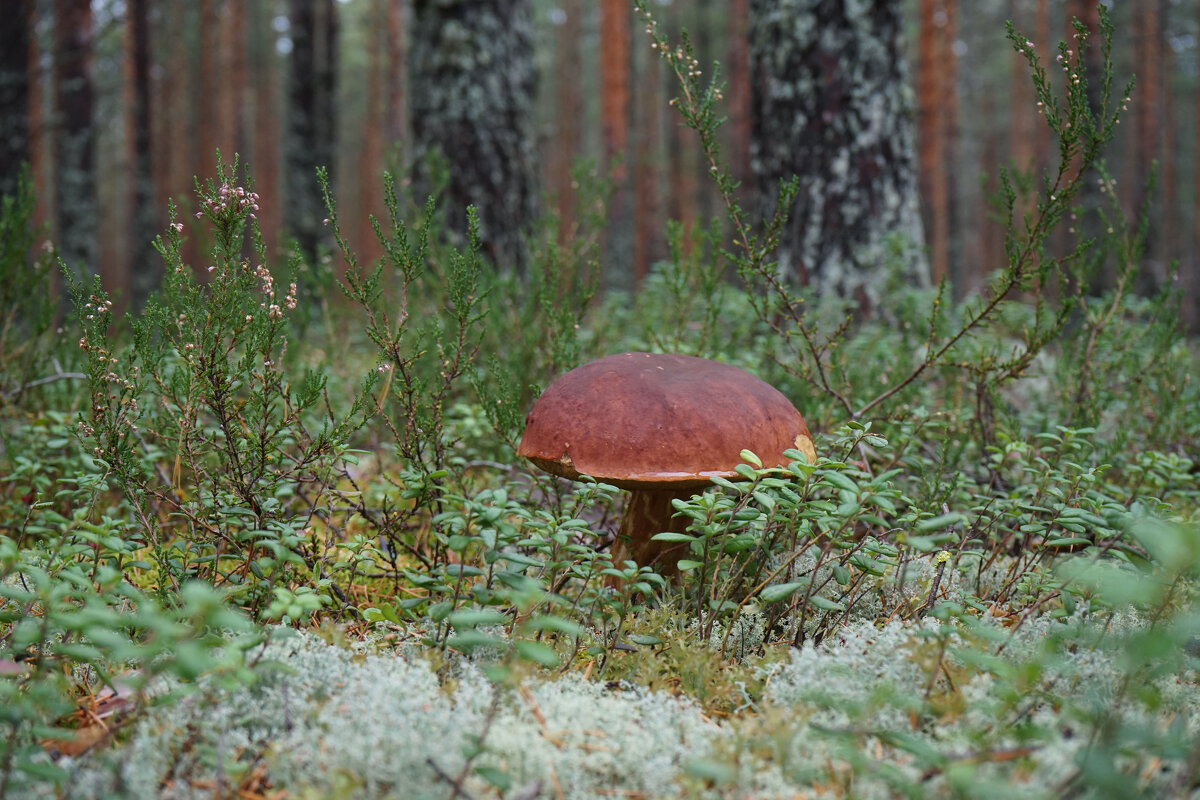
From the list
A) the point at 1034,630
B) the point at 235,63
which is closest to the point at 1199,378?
the point at 1034,630

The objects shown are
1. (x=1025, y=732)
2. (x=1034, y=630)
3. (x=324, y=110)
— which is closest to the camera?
(x=1025, y=732)

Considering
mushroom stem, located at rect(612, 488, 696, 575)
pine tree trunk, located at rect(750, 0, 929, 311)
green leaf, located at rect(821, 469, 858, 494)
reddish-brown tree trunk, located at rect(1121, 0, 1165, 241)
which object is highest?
reddish-brown tree trunk, located at rect(1121, 0, 1165, 241)

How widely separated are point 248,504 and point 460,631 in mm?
741

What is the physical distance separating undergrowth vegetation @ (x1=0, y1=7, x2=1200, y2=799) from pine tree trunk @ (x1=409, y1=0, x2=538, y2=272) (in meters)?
2.50

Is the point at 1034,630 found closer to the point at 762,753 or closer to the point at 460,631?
the point at 762,753

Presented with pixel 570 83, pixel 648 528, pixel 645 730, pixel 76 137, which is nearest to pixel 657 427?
pixel 648 528

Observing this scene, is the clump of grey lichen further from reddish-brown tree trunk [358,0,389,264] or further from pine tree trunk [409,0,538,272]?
reddish-brown tree trunk [358,0,389,264]

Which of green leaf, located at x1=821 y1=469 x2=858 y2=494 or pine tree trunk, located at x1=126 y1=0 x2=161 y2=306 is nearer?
green leaf, located at x1=821 y1=469 x2=858 y2=494

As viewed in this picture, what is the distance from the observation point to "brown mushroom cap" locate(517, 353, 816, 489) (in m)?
1.99

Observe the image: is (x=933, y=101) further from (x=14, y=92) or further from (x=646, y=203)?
(x=14, y=92)

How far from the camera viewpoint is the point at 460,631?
1660 millimetres

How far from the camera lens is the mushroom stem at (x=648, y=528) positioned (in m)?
2.29

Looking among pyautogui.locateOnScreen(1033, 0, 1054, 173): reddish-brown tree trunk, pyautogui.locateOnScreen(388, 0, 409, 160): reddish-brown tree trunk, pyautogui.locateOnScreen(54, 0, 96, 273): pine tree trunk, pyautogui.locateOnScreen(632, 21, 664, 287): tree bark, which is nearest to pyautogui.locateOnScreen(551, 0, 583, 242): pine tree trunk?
pyautogui.locateOnScreen(632, 21, 664, 287): tree bark

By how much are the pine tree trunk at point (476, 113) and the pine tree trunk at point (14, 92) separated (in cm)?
343
